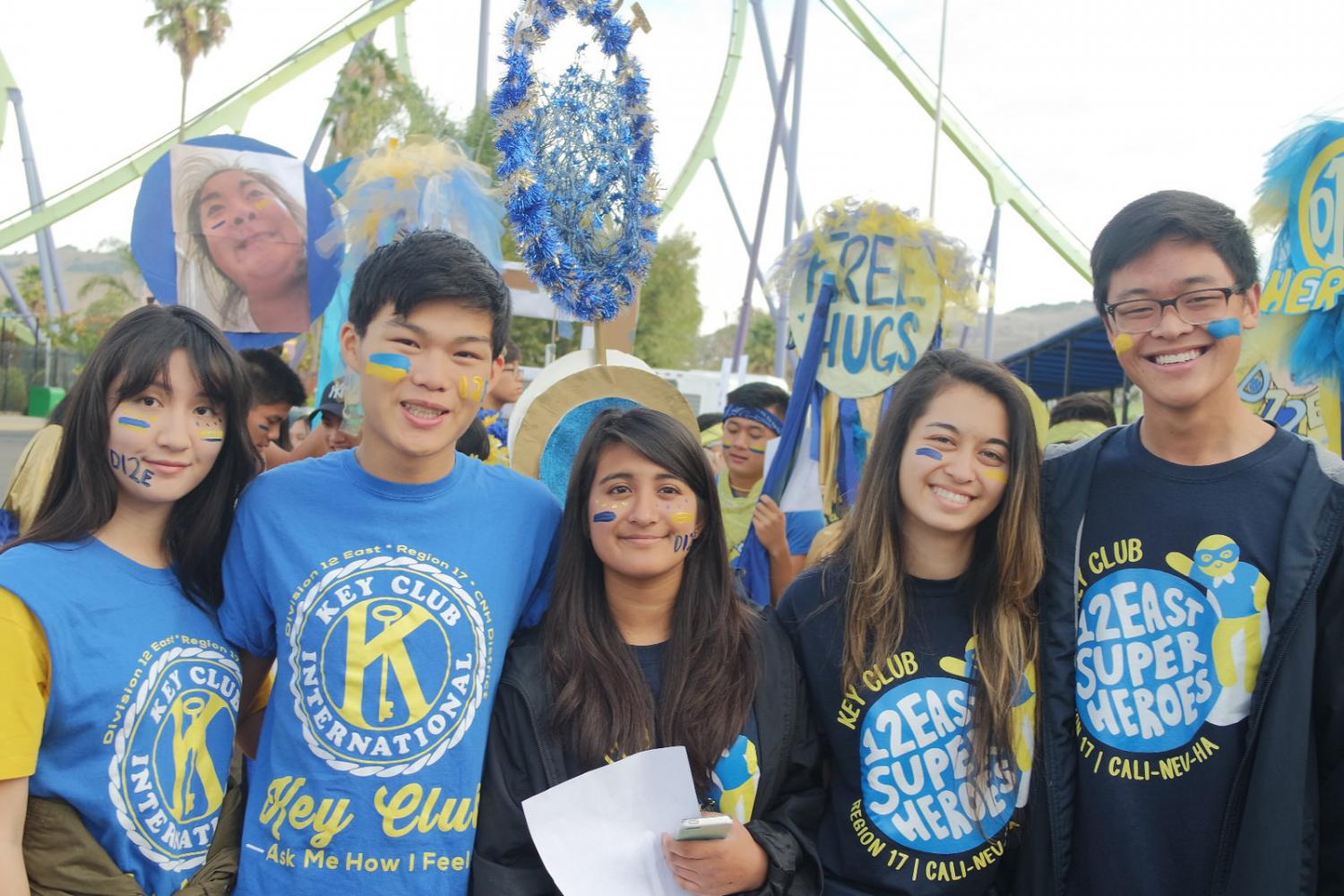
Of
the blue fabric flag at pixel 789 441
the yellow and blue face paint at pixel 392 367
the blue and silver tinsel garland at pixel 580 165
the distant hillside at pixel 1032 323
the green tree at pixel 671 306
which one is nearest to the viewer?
the yellow and blue face paint at pixel 392 367

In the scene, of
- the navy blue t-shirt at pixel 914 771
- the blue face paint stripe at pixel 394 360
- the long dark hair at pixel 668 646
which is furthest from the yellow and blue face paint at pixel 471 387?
the navy blue t-shirt at pixel 914 771

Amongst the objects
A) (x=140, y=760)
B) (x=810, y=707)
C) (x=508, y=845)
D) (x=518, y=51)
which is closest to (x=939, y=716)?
(x=810, y=707)

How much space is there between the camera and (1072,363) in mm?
13844

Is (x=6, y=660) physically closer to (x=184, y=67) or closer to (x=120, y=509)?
(x=120, y=509)

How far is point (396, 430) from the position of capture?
2.04m

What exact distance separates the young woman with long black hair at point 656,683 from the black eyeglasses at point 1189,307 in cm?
95

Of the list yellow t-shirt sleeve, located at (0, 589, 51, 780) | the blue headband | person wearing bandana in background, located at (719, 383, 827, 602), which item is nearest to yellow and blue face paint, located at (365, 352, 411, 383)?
yellow t-shirt sleeve, located at (0, 589, 51, 780)

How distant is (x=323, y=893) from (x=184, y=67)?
22591 millimetres

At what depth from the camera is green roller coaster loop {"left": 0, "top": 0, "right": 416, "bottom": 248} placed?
22109 mm

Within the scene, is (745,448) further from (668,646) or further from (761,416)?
(668,646)

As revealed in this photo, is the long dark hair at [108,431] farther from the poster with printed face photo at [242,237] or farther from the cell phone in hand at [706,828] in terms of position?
the poster with printed face photo at [242,237]

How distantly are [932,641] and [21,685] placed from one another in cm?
169

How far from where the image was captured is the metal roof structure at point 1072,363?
12.6 m

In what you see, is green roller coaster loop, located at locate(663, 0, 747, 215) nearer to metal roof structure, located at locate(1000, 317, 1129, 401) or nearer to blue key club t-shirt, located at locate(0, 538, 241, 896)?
metal roof structure, located at locate(1000, 317, 1129, 401)
